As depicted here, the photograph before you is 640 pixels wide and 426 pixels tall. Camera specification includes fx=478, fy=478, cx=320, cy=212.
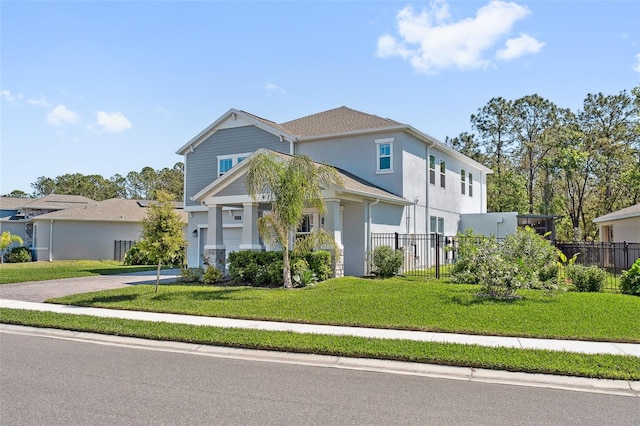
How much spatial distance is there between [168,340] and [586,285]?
1154 centimetres

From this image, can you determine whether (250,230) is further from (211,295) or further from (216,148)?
(216,148)

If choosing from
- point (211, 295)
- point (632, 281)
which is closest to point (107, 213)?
point (211, 295)

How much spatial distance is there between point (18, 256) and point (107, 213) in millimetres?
6316

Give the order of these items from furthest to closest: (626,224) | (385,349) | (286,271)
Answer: (626,224), (286,271), (385,349)

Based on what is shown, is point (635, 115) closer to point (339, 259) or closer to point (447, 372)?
point (339, 259)

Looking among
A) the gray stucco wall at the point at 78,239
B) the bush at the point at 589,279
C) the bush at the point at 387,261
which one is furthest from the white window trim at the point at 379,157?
the gray stucco wall at the point at 78,239

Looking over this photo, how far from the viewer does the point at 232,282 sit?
16.9 meters

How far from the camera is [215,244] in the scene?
Answer: 712 inches

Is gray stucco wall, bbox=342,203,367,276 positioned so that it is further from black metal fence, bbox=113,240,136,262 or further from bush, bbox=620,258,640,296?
black metal fence, bbox=113,240,136,262

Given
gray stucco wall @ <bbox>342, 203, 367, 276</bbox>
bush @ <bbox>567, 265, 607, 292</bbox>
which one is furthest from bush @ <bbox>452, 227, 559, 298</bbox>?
gray stucco wall @ <bbox>342, 203, 367, 276</bbox>

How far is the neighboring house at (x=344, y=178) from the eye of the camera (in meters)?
17.8

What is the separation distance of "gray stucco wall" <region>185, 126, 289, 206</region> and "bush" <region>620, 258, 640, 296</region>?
14.0 metres

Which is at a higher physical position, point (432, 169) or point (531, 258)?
point (432, 169)

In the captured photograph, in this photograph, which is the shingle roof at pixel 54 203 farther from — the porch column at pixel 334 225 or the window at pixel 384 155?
the porch column at pixel 334 225
